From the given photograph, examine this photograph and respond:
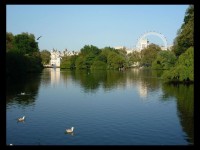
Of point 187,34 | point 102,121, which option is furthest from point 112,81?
point 102,121

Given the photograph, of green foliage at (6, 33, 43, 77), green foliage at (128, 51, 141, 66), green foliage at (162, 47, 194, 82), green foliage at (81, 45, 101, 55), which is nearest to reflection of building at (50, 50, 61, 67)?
green foliage at (81, 45, 101, 55)

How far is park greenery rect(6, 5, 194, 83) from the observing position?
30594mm

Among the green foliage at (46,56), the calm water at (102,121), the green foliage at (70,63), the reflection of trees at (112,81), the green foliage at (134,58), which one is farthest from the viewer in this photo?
the green foliage at (46,56)

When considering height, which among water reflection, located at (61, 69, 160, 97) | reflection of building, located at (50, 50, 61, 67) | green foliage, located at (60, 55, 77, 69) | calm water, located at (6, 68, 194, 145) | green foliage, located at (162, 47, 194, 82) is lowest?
calm water, located at (6, 68, 194, 145)

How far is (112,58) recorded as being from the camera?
75.2 meters

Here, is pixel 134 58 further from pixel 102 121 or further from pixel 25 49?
pixel 102 121

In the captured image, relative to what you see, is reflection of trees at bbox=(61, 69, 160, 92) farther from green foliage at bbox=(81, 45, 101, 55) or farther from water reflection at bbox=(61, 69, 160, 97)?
green foliage at bbox=(81, 45, 101, 55)

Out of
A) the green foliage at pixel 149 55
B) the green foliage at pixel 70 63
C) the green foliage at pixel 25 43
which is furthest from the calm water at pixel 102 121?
the green foliage at pixel 70 63

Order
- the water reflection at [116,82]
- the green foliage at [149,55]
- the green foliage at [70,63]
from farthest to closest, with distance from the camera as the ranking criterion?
the green foliage at [70,63]
the green foliage at [149,55]
the water reflection at [116,82]

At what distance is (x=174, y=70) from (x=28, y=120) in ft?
62.4

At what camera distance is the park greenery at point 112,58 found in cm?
3059

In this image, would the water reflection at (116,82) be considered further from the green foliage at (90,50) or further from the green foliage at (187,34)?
the green foliage at (90,50)

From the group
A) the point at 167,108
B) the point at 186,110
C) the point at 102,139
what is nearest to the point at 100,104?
the point at 167,108
